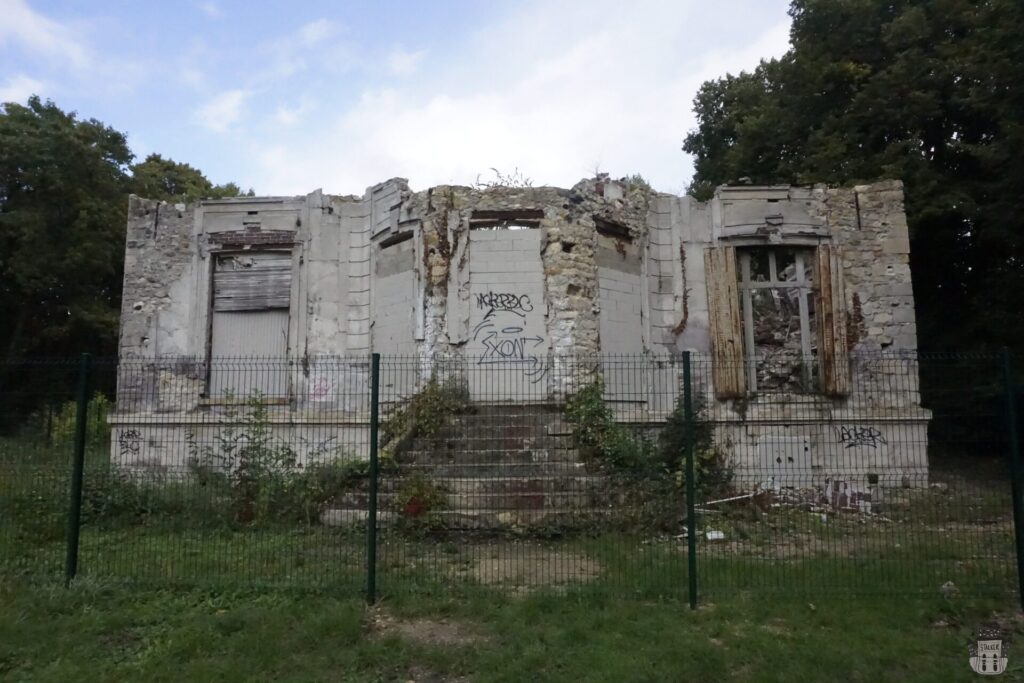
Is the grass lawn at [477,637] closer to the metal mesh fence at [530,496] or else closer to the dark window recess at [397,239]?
the metal mesh fence at [530,496]

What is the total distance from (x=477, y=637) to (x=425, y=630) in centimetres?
45

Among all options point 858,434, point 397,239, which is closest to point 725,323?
point 858,434

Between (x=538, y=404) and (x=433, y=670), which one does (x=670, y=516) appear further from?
(x=433, y=670)

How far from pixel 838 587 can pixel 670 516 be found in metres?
2.09

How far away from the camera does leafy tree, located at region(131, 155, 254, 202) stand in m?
25.7

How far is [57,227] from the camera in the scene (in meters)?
22.7

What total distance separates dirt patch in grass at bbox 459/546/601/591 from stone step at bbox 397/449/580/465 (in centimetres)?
159

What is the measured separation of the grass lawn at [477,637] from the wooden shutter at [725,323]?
19.3ft

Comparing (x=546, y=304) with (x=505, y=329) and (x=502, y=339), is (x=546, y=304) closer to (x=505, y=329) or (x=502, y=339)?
(x=505, y=329)

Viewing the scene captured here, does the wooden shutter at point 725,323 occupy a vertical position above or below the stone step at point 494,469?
above

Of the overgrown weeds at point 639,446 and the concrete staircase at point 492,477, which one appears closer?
the concrete staircase at point 492,477

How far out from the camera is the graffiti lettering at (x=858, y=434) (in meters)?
10.6

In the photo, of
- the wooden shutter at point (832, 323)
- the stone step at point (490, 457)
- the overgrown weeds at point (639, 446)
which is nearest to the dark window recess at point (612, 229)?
the overgrown weeds at point (639, 446)

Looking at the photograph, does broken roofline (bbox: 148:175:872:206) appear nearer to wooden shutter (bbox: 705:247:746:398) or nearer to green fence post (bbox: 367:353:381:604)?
wooden shutter (bbox: 705:247:746:398)
